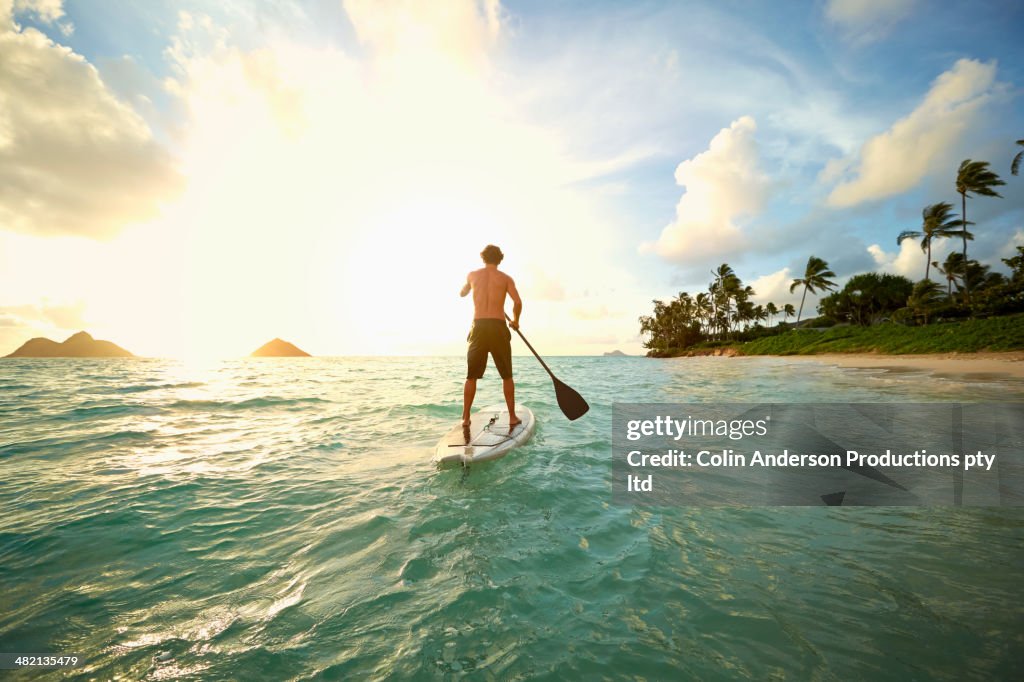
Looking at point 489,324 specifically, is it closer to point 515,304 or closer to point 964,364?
point 515,304

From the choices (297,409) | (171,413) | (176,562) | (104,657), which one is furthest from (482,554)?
(171,413)

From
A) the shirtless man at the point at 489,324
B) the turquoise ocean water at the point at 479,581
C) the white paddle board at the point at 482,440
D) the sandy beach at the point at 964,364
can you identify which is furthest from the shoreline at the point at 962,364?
the shirtless man at the point at 489,324

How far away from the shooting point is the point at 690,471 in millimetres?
5328

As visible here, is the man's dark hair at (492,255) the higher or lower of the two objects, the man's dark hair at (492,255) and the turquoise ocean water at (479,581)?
the higher

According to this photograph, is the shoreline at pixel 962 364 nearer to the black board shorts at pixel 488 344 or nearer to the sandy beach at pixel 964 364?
the sandy beach at pixel 964 364

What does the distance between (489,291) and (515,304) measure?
61 cm

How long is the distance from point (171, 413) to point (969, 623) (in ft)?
45.5

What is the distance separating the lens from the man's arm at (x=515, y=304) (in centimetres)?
636

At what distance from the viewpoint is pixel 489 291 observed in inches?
242

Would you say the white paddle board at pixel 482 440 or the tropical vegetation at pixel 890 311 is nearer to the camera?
the white paddle board at pixel 482 440

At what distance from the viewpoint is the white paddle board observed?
530cm

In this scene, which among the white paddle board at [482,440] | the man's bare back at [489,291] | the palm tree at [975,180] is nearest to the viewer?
the white paddle board at [482,440]

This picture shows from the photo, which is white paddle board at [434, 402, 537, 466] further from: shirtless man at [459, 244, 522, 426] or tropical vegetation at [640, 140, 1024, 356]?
tropical vegetation at [640, 140, 1024, 356]

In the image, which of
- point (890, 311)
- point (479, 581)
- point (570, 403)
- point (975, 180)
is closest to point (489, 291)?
point (570, 403)
